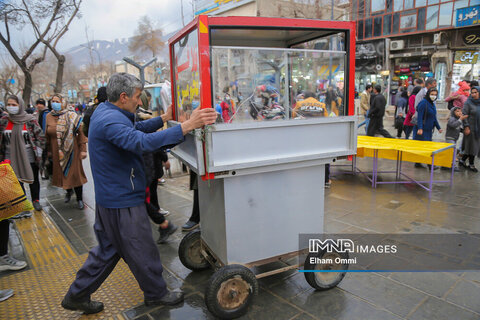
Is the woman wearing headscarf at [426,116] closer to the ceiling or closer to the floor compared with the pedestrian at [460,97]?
closer to the floor

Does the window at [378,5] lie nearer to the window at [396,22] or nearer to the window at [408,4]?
the window at [396,22]

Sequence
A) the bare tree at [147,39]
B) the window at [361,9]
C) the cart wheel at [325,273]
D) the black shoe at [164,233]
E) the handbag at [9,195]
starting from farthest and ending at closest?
the bare tree at [147,39] → the window at [361,9] → the black shoe at [164,233] → the handbag at [9,195] → the cart wheel at [325,273]

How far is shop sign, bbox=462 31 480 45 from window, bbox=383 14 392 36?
4.20 metres

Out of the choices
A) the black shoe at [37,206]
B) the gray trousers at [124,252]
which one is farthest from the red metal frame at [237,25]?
the black shoe at [37,206]

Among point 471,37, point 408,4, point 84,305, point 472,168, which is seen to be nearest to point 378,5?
point 408,4

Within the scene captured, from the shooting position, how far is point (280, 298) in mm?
2508

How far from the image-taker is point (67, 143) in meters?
4.78

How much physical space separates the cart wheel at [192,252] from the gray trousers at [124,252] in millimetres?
508

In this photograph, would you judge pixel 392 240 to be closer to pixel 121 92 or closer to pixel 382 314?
pixel 382 314

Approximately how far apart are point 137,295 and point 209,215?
895 mm

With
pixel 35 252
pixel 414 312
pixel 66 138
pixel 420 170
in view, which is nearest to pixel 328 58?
pixel 414 312

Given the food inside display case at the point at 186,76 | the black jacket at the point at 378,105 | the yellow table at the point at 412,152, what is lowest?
the yellow table at the point at 412,152

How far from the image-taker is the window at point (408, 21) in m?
19.1

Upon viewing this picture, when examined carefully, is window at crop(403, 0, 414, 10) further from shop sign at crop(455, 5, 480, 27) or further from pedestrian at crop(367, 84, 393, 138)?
pedestrian at crop(367, 84, 393, 138)
